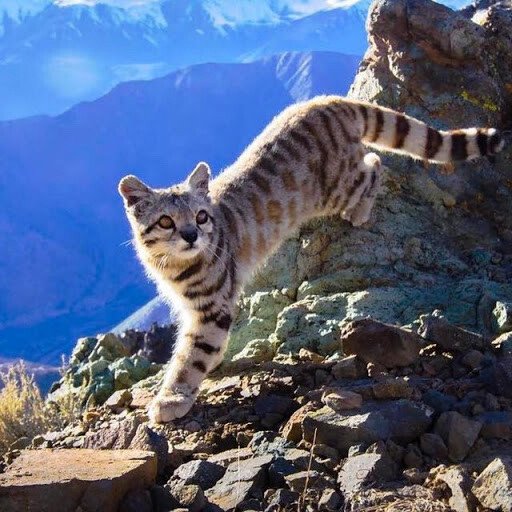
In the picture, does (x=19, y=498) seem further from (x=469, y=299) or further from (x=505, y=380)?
(x=469, y=299)

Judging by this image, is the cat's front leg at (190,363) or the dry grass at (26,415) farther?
the dry grass at (26,415)

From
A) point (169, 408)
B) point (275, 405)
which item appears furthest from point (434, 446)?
point (169, 408)

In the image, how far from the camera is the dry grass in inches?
177

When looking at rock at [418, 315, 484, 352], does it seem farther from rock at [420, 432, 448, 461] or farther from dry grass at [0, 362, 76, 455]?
dry grass at [0, 362, 76, 455]

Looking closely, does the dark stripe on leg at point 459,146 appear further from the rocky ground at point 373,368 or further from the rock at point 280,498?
the rock at point 280,498

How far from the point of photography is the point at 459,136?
5.43m

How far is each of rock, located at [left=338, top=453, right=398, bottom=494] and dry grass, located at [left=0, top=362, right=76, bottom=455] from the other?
2299mm

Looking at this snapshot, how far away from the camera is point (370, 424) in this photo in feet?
10.2

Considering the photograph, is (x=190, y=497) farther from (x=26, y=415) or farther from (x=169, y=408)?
(x=26, y=415)

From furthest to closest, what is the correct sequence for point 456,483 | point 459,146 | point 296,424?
point 459,146
point 296,424
point 456,483

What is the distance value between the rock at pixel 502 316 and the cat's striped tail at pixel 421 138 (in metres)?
1.47

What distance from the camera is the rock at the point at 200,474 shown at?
298cm

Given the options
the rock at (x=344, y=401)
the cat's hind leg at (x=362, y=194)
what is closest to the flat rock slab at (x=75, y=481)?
the rock at (x=344, y=401)

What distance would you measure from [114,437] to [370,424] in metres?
1.15
